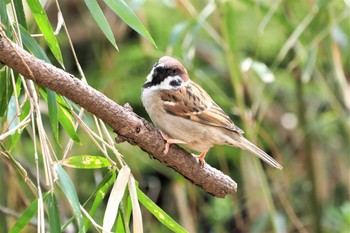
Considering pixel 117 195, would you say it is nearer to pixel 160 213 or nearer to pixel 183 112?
pixel 160 213

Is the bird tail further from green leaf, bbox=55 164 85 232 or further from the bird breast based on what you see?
green leaf, bbox=55 164 85 232

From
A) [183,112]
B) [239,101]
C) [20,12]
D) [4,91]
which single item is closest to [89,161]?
[4,91]

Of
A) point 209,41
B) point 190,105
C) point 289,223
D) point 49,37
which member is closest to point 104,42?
Answer: point 209,41

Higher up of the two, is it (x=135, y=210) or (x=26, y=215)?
(x=135, y=210)

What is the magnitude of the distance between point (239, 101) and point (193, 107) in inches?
30.4

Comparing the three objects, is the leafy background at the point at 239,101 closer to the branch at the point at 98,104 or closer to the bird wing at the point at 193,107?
the bird wing at the point at 193,107

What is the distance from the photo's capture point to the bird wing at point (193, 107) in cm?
227

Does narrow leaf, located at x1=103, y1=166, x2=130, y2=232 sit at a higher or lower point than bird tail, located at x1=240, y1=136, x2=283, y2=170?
higher

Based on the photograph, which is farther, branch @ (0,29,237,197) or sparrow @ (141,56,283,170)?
sparrow @ (141,56,283,170)


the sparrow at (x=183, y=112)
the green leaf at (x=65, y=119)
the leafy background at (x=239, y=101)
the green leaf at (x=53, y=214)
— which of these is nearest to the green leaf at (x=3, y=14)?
the green leaf at (x=65, y=119)

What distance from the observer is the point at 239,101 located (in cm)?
308

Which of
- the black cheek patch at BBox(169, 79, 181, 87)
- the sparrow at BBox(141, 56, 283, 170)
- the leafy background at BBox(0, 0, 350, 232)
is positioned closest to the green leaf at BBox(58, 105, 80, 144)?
the sparrow at BBox(141, 56, 283, 170)

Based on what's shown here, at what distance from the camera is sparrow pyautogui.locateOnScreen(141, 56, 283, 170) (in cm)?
224

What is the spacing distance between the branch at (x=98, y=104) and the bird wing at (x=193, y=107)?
1.28 feet
